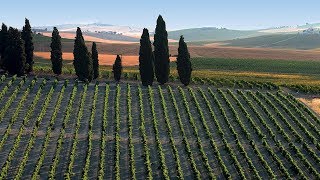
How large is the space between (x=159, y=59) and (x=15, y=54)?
86.6 feet

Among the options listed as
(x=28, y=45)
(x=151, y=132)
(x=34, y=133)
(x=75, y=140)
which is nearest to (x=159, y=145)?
(x=151, y=132)

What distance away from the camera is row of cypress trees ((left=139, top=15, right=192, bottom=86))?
70.5 metres

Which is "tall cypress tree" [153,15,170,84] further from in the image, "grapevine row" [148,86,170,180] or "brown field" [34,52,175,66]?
"brown field" [34,52,175,66]

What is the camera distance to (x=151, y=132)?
5047cm

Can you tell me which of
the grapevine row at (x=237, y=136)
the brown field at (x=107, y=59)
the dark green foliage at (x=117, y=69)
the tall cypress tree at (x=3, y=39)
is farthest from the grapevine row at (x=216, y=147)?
the brown field at (x=107, y=59)

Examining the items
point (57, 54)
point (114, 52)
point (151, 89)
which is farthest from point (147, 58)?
point (114, 52)

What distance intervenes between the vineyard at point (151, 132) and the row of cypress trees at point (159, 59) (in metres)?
2.21

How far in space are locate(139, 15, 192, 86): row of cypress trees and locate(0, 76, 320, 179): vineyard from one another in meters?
2.21

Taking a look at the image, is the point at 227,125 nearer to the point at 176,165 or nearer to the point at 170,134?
the point at 170,134

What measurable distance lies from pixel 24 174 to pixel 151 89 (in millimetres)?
32318

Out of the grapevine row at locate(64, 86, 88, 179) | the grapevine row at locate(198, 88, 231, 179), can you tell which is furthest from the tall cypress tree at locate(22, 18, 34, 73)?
the grapevine row at locate(198, 88, 231, 179)

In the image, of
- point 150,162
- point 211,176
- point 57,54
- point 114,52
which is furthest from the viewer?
point 114,52

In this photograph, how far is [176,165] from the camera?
134 ft

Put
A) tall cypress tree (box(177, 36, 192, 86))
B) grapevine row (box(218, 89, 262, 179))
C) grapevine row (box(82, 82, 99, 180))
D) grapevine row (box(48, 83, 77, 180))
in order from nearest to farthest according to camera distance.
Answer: grapevine row (box(82, 82, 99, 180)) < grapevine row (box(48, 83, 77, 180)) < grapevine row (box(218, 89, 262, 179)) < tall cypress tree (box(177, 36, 192, 86))
